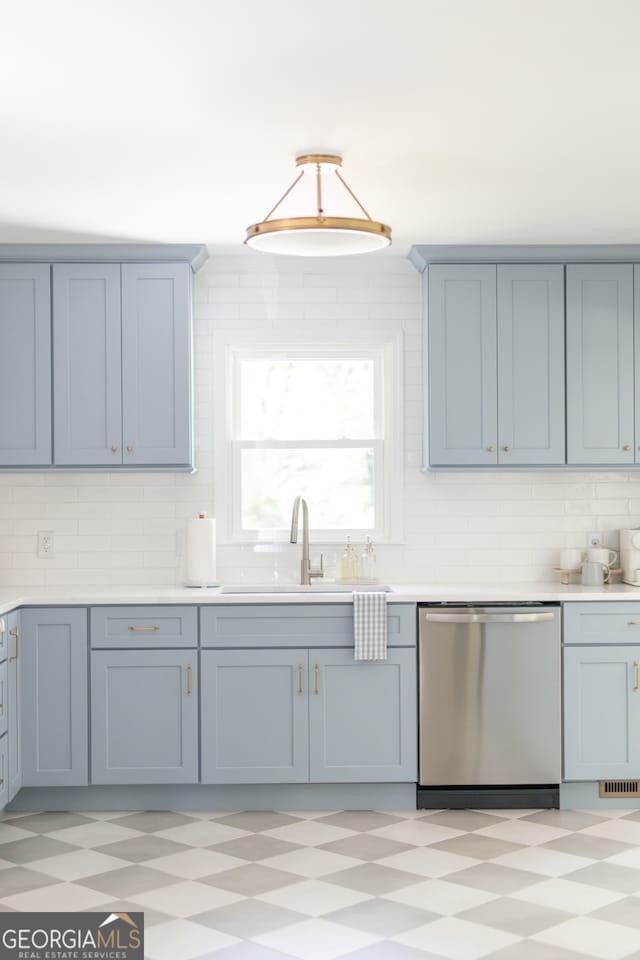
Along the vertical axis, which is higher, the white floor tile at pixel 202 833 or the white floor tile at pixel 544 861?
the white floor tile at pixel 544 861

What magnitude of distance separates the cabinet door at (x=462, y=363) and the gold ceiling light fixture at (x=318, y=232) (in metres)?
1.25

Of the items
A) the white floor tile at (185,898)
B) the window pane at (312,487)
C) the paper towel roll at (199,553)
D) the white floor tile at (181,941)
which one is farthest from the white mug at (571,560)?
the white floor tile at (181,941)

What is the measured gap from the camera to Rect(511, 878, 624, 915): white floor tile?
3.58m

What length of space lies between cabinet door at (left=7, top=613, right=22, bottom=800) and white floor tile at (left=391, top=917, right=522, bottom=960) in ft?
6.27

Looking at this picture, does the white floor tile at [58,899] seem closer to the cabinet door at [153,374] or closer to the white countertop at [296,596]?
the white countertop at [296,596]

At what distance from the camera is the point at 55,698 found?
Result: 474 cm

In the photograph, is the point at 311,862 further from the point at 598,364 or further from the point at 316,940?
the point at 598,364

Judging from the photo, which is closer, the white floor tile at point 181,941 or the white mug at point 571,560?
the white floor tile at point 181,941

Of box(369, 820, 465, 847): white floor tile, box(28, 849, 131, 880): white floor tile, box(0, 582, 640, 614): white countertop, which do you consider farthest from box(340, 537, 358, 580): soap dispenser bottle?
box(28, 849, 131, 880): white floor tile

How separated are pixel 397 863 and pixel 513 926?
0.69 m

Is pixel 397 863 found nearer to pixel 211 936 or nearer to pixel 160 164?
pixel 211 936

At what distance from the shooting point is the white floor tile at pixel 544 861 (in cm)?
394

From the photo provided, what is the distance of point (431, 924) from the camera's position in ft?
11.3

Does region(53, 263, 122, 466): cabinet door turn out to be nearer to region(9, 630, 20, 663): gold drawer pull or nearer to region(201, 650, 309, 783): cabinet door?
region(9, 630, 20, 663): gold drawer pull
